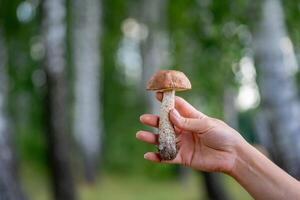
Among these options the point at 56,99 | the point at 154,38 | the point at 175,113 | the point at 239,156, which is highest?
the point at 154,38

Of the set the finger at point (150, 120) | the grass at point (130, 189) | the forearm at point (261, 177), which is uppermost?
the finger at point (150, 120)

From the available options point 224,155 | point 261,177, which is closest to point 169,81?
point 224,155

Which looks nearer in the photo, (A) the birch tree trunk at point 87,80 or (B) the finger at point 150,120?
(B) the finger at point 150,120

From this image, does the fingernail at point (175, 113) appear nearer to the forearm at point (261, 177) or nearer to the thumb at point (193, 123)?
the thumb at point (193, 123)

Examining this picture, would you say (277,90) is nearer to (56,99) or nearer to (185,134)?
(56,99)

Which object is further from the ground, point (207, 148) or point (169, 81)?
point (169, 81)

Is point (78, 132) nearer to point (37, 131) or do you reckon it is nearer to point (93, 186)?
point (93, 186)

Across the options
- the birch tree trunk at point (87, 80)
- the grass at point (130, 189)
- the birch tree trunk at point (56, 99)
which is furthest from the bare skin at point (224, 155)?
the birch tree trunk at point (87, 80)

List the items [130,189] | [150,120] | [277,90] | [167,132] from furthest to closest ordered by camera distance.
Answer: [130,189]
[277,90]
[150,120]
[167,132]
